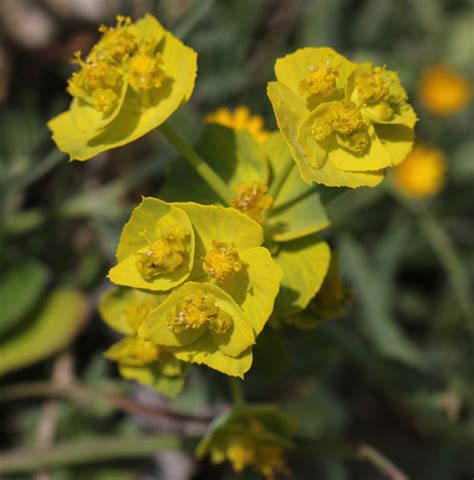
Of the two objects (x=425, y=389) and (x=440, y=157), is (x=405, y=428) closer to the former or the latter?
(x=425, y=389)

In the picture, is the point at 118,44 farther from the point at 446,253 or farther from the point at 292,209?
the point at 446,253

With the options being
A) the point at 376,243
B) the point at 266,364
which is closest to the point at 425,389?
the point at 266,364

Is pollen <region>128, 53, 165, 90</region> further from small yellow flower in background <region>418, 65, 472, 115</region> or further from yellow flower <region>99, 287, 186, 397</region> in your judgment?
small yellow flower in background <region>418, 65, 472, 115</region>

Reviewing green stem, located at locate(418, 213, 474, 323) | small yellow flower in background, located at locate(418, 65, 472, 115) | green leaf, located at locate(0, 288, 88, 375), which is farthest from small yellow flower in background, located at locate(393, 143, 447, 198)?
green leaf, located at locate(0, 288, 88, 375)

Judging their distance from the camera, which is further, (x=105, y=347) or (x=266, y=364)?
(x=105, y=347)

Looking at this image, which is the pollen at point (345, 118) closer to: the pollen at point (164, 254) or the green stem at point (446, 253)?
the pollen at point (164, 254)

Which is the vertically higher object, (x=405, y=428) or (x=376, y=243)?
(x=376, y=243)
